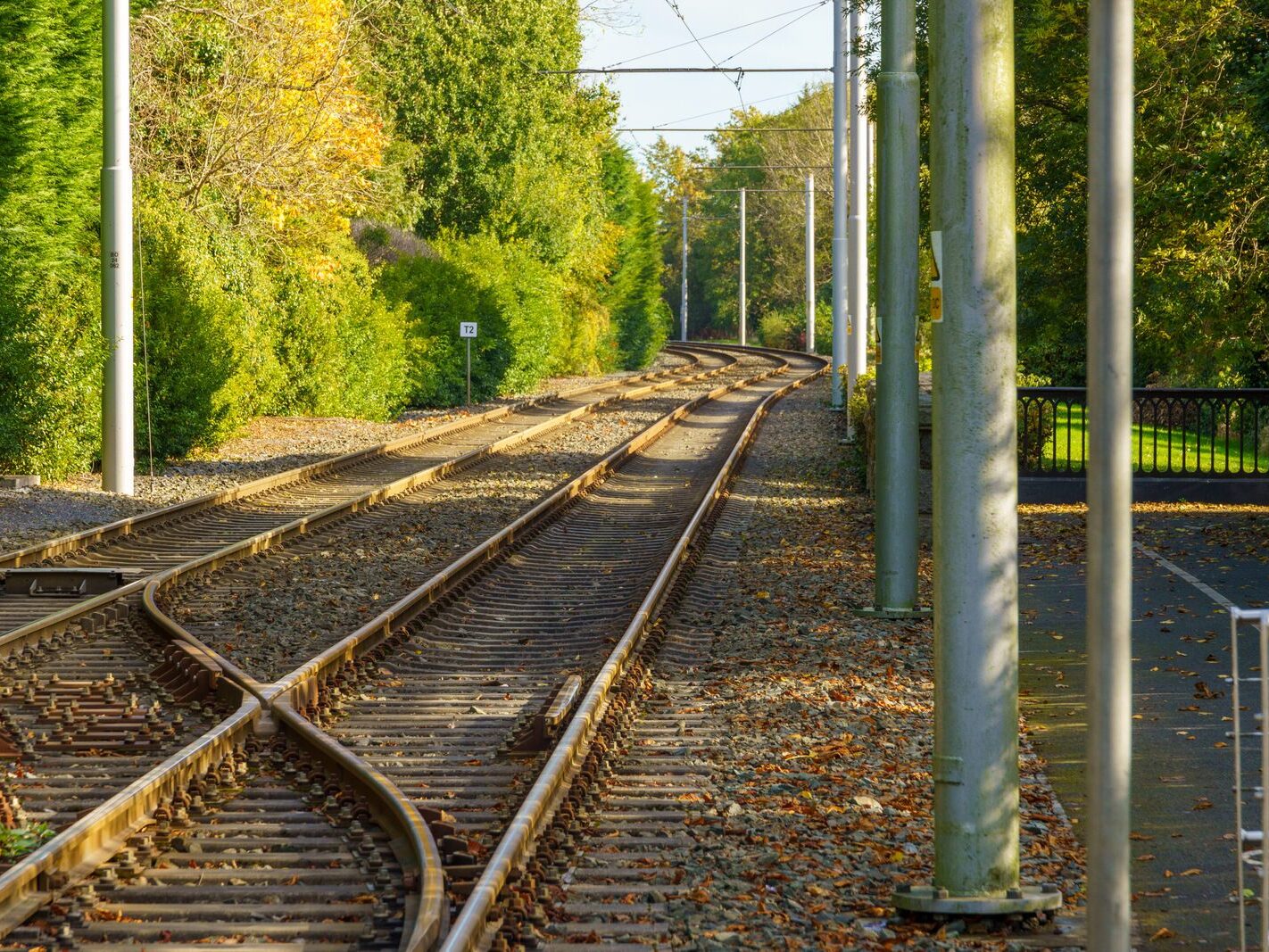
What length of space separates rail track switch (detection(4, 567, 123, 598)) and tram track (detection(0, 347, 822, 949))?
1.49 ft

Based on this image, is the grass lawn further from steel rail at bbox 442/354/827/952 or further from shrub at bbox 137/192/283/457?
shrub at bbox 137/192/283/457

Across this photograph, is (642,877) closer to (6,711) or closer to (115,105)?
(6,711)

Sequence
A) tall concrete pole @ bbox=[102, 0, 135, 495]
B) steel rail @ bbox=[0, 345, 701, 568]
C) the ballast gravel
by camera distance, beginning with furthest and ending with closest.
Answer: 1. tall concrete pole @ bbox=[102, 0, 135, 495]
2. steel rail @ bbox=[0, 345, 701, 568]
3. the ballast gravel

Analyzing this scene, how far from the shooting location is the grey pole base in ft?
42.5

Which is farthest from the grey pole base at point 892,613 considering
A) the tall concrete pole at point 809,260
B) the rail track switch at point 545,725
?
the tall concrete pole at point 809,260

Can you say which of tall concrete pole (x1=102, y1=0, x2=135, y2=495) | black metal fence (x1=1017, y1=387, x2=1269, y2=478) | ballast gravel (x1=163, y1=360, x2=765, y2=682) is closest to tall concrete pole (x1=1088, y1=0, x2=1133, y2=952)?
ballast gravel (x1=163, y1=360, x2=765, y2=682)

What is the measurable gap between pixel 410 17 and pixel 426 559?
37.2 metres

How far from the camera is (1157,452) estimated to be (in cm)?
2262

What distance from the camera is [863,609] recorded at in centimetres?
1321

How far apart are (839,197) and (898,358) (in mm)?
22066

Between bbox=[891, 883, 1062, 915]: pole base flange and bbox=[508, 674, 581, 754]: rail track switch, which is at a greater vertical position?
bbox=[508, 674, 581, 754]: rail track switch

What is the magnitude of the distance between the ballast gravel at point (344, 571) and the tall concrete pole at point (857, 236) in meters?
6.90

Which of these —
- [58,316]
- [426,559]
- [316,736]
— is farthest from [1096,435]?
[58,316]

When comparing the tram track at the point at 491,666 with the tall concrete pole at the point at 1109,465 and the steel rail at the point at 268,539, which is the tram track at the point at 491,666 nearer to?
→ the steel rail at the point at 268,539
